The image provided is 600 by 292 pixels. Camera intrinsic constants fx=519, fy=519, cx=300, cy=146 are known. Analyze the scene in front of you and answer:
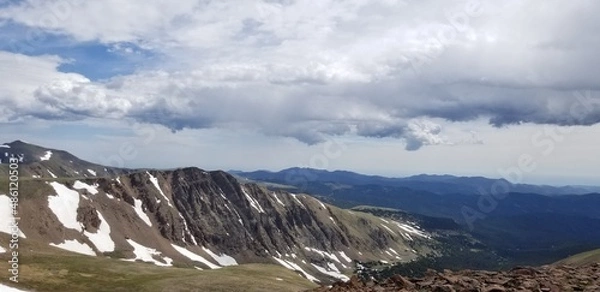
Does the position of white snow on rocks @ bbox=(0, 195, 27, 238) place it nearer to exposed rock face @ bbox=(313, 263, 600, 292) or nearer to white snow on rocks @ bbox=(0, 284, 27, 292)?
white snow on rocks @ bbox=(0, 284, 27, 292)

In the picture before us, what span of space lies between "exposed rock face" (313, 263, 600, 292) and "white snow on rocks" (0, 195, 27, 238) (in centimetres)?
13122

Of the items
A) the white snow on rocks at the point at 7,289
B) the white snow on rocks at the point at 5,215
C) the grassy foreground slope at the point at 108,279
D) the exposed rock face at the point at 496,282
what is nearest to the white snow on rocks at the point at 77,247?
the white snow on rocks at the point at 5,215

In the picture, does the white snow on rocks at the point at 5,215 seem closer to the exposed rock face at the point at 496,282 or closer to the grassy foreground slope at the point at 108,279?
the grassy foreground slope at the point at 108,279

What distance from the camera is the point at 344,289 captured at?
41438 millimetres

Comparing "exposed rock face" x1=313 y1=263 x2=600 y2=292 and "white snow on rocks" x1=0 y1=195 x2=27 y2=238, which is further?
"white snow on rocks" x1=0 y1=195 x2=27 y2=238

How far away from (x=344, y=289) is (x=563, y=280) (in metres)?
16.9

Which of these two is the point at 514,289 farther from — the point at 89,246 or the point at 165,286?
the point at 89,246

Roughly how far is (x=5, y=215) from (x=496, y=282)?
542ft

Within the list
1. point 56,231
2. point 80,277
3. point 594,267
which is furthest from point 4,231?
point 594,267

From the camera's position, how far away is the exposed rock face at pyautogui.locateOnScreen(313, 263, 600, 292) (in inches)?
1447

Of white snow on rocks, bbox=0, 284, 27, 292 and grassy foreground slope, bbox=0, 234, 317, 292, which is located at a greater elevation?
white snow on rocks, bbox=0, 284, 27, 292

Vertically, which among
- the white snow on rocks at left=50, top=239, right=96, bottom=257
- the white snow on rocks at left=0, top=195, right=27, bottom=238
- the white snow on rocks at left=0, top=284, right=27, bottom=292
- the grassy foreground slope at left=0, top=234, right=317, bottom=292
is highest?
the white snow on rocks at left=0, top=195, right=27, bottom=238

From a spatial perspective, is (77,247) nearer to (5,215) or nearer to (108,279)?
(5,215)

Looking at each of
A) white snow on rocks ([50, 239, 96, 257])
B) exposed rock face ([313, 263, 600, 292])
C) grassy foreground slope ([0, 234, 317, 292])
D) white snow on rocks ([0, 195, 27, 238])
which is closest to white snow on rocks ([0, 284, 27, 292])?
grassy foreground slope ([0, 234, 317, 292])
